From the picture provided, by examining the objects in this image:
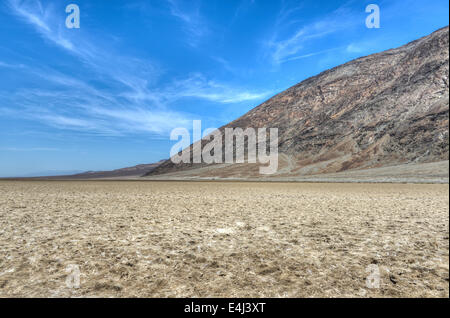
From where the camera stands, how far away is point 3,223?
26.7ft

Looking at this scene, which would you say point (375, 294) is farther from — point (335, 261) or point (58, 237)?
point (58, 237)

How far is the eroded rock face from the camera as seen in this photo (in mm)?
58938

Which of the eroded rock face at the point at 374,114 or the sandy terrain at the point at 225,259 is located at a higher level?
the eroded rock face at the point at 374,114

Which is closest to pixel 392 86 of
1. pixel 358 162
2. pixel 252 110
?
pixel 358 162

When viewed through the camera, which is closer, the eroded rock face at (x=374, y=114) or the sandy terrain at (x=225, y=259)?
the sandy terrain at (x=225, y=259)

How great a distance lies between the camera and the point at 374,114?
71312 mm

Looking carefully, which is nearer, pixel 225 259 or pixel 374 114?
pixel 225 259

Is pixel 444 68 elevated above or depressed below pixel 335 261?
above

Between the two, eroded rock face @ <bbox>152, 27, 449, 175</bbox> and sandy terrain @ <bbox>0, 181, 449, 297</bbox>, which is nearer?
sandy terrain @ <bbox>0, 181, 449, 297</bbox>

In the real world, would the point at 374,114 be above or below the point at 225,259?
above

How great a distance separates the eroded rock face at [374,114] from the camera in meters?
58.9

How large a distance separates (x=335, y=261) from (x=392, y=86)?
87.0 meters

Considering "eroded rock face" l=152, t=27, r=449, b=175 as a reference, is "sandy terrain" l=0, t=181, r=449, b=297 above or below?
below
